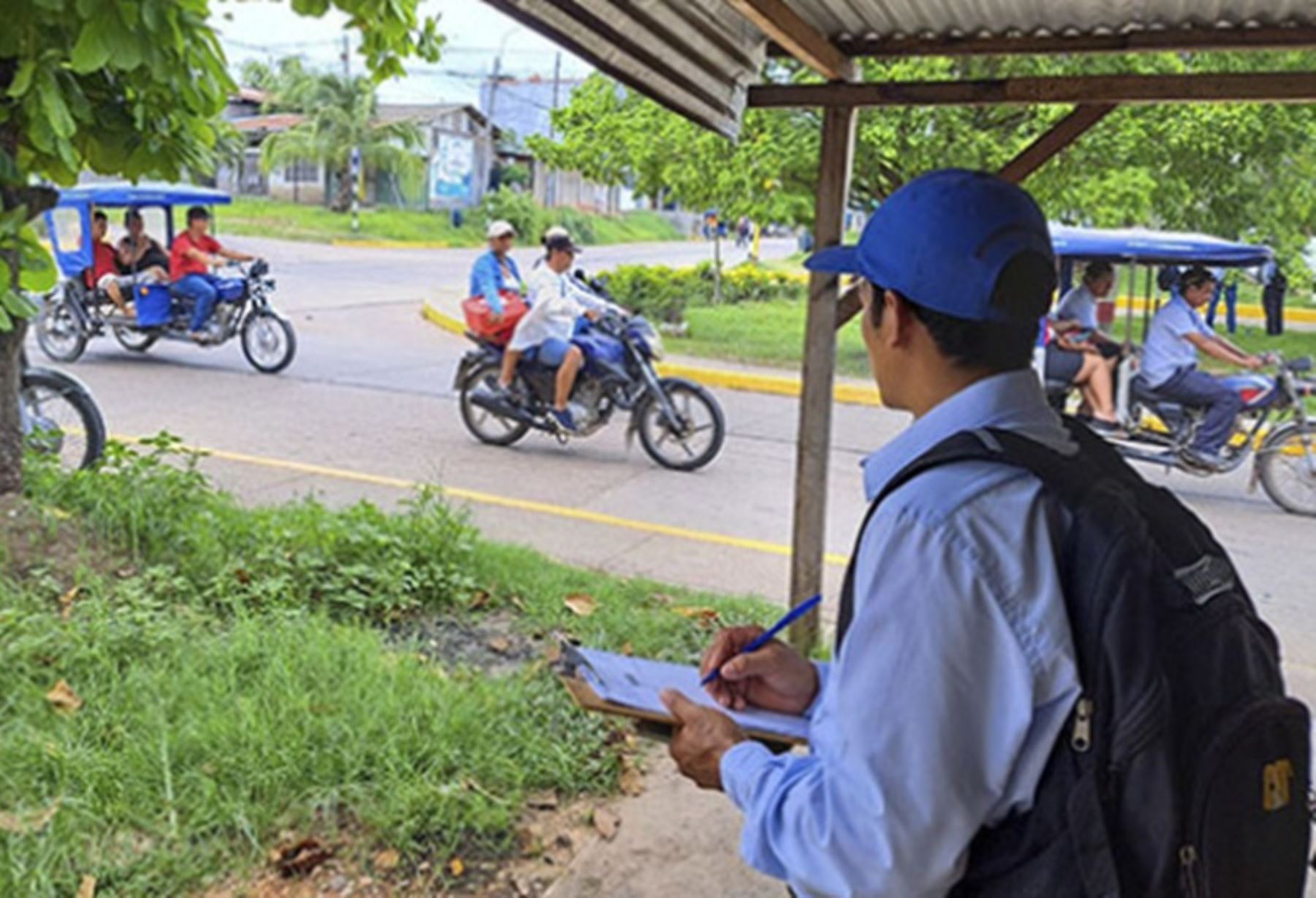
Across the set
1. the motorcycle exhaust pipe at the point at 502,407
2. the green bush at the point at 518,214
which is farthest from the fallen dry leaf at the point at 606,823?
the green bush at the point at 518,214

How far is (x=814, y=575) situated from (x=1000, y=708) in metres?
2.98

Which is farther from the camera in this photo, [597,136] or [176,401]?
[597,136]

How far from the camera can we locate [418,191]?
43219 mm

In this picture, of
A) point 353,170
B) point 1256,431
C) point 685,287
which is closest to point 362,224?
point 353,170

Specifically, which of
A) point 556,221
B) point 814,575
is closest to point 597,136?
point 814,575

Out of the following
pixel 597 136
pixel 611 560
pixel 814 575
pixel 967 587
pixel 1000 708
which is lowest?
pixel 611 560

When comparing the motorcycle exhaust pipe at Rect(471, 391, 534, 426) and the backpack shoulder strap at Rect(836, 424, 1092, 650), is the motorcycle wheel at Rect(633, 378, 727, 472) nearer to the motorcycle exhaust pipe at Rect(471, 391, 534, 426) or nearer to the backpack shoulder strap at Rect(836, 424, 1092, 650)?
the motorcycle exhaust pipe at Rect(471, 391, 534, 426)

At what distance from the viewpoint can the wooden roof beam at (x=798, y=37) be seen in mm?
2928

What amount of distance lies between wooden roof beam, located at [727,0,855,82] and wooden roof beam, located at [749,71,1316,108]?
0.08m

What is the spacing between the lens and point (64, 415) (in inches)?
267

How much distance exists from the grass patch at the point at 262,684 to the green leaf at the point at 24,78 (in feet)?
5.57

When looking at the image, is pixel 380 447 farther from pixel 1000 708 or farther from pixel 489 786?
pixel 1000 708

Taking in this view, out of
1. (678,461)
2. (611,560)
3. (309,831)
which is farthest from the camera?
Result: (678,461)

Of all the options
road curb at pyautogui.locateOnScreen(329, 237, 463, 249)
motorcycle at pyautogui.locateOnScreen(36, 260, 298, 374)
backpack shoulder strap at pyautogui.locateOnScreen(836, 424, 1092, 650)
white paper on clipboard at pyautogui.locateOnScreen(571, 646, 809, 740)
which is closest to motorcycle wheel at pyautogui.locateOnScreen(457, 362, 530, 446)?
motorcycle at pyautogui.locateOnScreen(36, 260, 298, 374)
